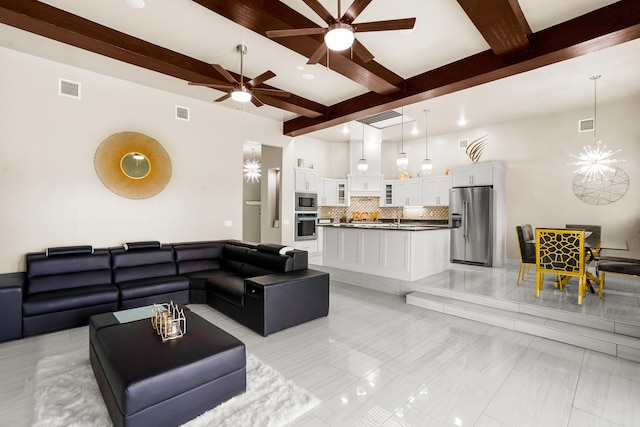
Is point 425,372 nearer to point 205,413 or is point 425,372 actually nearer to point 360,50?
point 205,413

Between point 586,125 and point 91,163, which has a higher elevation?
point 586,125

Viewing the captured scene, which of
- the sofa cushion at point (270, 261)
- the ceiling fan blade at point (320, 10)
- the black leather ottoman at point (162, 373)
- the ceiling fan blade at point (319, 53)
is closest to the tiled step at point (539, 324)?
the sofa cushion at point (270, 261)

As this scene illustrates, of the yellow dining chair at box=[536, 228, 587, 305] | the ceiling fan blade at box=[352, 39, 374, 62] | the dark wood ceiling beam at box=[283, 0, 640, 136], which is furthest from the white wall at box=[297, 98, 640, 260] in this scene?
the ceiling fan blade at box=[352, 39, 374, 62]

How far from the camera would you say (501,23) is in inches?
115

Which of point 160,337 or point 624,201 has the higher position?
point 624,201

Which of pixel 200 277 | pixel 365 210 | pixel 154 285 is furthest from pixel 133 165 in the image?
pixel 365 210

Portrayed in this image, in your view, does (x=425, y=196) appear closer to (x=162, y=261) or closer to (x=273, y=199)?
(x=273, y=199)

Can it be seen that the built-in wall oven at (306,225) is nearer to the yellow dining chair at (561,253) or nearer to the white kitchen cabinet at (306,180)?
the white kitchen cabinet at (306,180)

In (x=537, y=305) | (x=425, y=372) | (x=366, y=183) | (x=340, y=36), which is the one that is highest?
(x=340, y=36)

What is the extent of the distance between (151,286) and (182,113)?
3.09 m

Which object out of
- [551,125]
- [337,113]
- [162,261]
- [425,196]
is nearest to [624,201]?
[551,125]

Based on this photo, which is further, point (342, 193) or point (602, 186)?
point (342, 193)

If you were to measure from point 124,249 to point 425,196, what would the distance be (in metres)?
6.77

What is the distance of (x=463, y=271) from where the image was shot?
5809 mm
